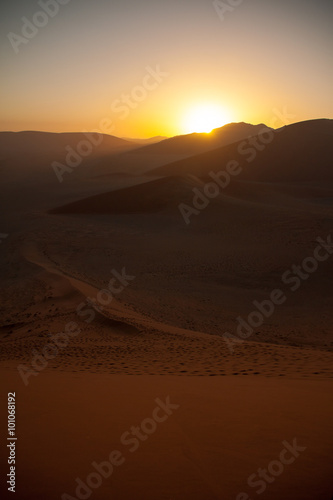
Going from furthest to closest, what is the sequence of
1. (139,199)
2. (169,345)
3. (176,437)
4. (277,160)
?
1. (277,160)
2. (139,199)
3. (169,345)
4. (176,437)

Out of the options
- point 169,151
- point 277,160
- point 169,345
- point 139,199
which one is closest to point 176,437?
point 169,345

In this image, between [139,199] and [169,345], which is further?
[139,199]

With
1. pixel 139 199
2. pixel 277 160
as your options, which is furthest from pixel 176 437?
pixel 277 160

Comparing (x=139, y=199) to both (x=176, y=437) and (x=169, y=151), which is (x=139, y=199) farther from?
(x=169, y=151)

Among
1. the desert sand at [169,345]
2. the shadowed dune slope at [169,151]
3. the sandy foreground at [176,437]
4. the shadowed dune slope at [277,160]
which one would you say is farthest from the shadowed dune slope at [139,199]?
the shadowed dune slope at [169,151]

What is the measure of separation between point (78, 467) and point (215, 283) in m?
11.6

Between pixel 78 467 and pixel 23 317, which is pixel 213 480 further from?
pixel 23 317

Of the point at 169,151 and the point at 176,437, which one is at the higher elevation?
the point at 169,151

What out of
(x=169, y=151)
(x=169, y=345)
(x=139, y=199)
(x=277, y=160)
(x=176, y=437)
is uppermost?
(x=169, y=151)

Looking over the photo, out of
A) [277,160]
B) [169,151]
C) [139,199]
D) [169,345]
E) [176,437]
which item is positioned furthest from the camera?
[169,151]

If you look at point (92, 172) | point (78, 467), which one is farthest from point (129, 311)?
point (92, 172)

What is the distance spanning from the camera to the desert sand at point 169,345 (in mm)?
3365

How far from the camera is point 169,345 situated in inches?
331

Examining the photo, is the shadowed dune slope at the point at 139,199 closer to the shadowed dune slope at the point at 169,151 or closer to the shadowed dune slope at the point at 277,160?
the shadowed dune slope at the point at 277,160
